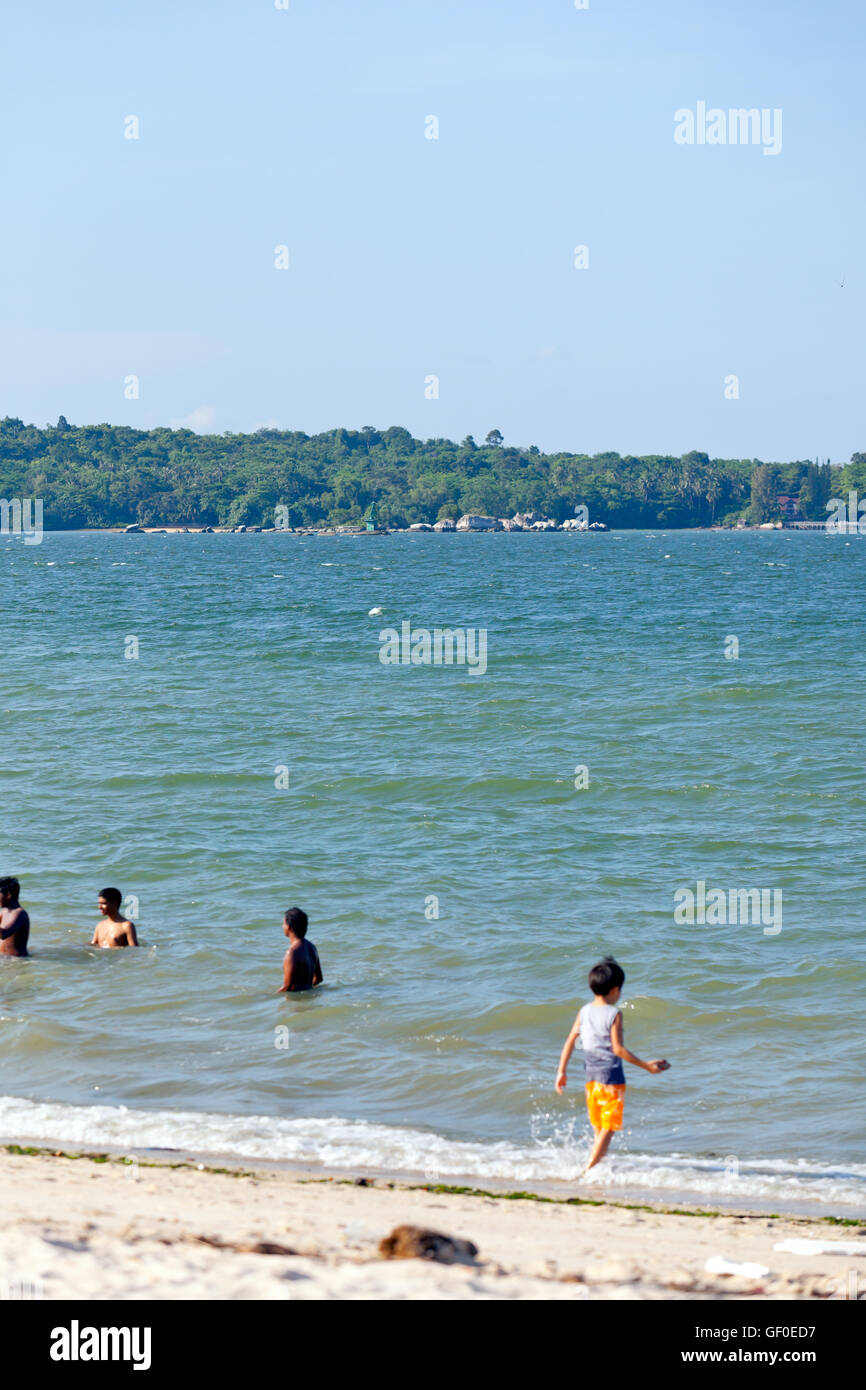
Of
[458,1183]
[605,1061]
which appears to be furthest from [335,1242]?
[605,1061]

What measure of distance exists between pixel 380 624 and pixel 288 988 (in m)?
34.7

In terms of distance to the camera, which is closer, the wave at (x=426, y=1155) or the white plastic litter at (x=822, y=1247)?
the white plastic litter at (x=822, y=1247)

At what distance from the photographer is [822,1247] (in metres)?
7.02

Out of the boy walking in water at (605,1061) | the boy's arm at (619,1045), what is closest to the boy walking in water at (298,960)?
the boy walking in water at (605,1061)

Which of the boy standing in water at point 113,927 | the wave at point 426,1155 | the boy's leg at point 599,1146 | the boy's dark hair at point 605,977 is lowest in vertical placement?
the wave at point 426,1155

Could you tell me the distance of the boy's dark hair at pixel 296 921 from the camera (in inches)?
478

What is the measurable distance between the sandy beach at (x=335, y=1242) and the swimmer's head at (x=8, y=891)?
16.5 ft

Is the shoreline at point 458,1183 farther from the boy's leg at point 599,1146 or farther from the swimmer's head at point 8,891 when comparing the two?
the swimmer's head at point 8,891

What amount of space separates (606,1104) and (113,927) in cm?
664

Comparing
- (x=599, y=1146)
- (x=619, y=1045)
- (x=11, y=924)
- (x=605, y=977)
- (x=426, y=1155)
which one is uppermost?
(x=605, y=977)

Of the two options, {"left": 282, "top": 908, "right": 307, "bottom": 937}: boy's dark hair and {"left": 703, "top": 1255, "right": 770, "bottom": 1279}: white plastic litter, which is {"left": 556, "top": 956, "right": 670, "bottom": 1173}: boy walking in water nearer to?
{"left": 703, "top": 1255, "right": 770, "bottom": 1279}: white plastic litter

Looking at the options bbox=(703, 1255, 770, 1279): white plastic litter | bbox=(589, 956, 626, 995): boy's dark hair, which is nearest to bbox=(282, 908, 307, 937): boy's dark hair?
bbox=(589, 956, 626, 995): boy's dark hair

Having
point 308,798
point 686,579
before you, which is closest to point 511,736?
point 308,798

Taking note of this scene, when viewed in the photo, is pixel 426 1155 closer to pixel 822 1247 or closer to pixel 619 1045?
pixel 619 1045
